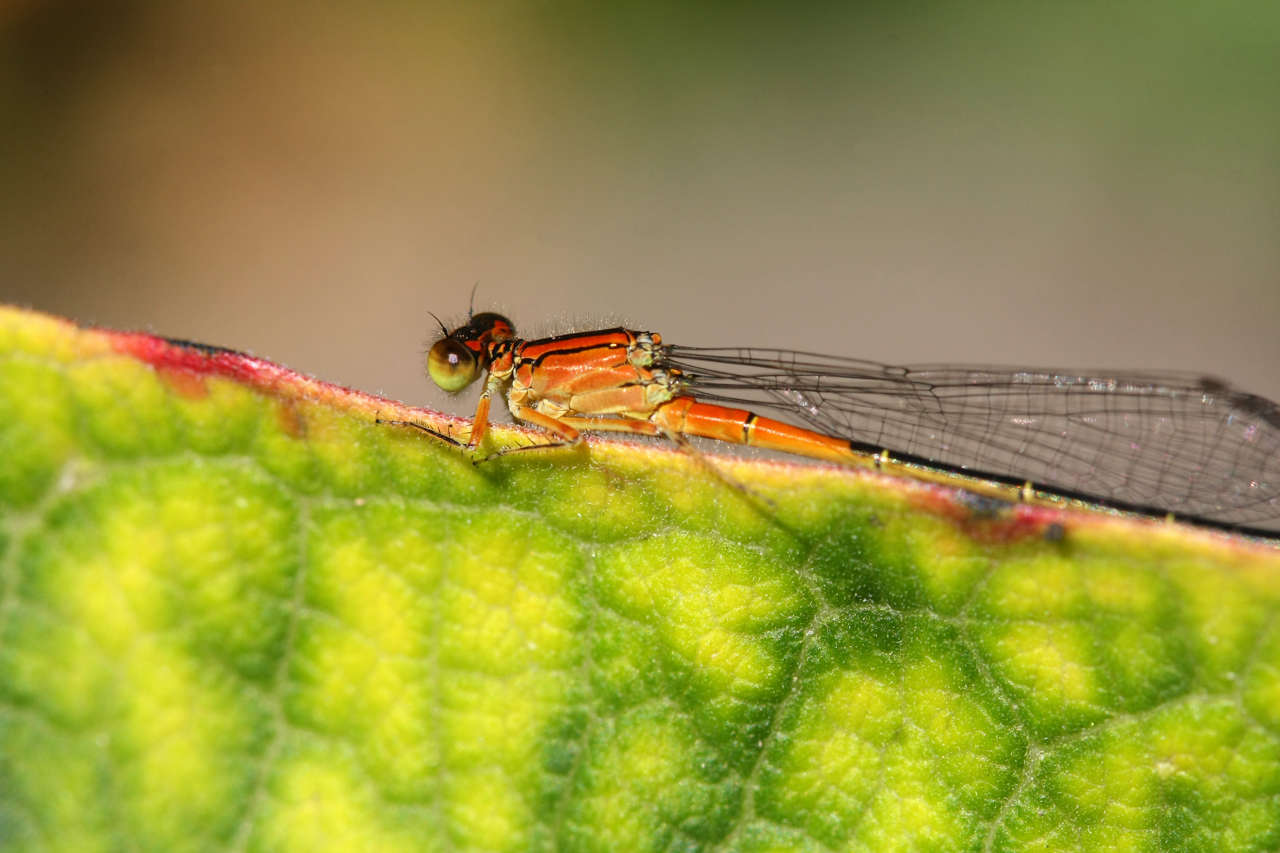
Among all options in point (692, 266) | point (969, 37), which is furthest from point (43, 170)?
point (969, 37)

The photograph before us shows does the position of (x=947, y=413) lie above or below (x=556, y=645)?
above

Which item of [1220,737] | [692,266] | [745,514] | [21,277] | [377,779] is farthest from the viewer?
[692,266]

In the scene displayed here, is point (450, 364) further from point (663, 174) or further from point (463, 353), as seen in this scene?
point (663, 174)

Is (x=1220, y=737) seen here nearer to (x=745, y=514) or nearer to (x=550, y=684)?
(x=745, y=514)

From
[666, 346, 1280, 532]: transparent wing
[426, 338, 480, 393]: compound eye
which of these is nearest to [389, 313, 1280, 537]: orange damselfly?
[666, 346, 1280, 532]: transparent wing

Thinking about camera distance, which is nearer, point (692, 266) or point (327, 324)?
A: point (327, 324)

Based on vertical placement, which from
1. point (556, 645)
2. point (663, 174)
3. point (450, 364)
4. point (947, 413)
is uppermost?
point (663, 174)

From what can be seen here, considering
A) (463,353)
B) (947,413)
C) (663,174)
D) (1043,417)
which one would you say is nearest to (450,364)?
(463,353)

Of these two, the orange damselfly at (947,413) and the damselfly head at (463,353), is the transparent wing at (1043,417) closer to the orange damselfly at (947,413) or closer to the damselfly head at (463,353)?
the orange damselfly at (947,413)
